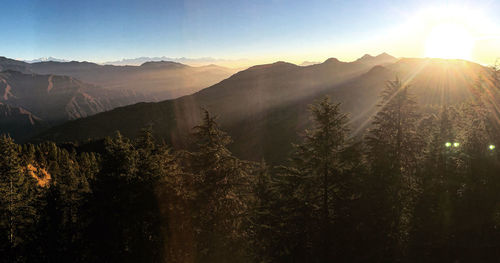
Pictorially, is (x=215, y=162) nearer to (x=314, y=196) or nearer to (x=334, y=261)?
(x=314, y=196)

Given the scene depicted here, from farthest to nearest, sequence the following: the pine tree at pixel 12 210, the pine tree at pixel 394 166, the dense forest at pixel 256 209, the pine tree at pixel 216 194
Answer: the pine tree at pixel 12 210
the pine tree at pixel 394 166
the pine tree at pixel 216 194
the dense forest at pixel 256 209

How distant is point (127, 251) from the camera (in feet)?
57.1

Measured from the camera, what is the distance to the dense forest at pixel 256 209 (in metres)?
17.5

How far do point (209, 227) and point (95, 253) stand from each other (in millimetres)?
7664

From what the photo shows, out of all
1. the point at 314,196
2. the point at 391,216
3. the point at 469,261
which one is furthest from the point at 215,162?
the point at 469,261

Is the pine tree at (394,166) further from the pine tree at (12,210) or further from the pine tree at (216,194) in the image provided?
the pine tree at (12,210)

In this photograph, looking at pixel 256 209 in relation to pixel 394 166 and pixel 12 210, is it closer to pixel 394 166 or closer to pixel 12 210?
pixel 394 166

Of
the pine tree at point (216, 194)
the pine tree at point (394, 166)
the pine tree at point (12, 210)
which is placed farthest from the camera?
the pine tree at point (12, 210)

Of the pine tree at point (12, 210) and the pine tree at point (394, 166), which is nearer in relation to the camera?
the pine tree at point (394, 166)

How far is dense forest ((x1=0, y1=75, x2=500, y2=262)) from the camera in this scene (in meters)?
17.5

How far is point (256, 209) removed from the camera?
68.4 ft

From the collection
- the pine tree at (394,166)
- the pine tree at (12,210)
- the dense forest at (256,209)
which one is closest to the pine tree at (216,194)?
the dense forest at (256,209)

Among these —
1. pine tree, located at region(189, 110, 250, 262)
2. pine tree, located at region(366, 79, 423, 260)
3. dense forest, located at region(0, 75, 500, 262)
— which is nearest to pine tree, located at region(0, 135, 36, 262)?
dense forest, located at region(0, 75, 500, 262)

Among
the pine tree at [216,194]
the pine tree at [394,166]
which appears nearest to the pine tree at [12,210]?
the pine tree at [216,194]
